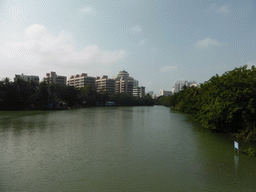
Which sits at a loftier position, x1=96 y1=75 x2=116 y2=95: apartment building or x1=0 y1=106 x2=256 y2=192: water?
x1=96 y1=75 x2=116 y2=95: apartment building

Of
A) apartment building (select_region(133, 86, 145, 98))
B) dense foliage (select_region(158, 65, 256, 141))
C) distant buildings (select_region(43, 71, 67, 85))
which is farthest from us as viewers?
apartment building (select_region(133, 86, 145, 98))

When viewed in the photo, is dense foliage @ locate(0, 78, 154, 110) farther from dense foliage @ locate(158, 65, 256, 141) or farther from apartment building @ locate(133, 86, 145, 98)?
apartment building @ locate(133, 86, 145, 98)

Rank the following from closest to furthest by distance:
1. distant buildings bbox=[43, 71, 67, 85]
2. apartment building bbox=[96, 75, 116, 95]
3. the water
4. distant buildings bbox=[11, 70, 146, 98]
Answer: the water < distant buildings bbox=[43, 71, 67, 85] < distant buildings bbox=[11, 70, 146, 98] < apartment building bbox=[96, 75, 116, 95]

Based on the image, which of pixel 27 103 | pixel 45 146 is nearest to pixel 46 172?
pixel 45 146

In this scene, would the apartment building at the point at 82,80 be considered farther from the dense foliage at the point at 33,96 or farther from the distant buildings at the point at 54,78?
the dense foliage at the point at 33,96

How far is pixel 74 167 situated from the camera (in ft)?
28.0

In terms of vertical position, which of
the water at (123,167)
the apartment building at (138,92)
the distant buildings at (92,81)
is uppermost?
the distant buildings at (92,81)

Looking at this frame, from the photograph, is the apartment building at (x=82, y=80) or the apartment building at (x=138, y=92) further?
the apartment building at (x=138, y=92)

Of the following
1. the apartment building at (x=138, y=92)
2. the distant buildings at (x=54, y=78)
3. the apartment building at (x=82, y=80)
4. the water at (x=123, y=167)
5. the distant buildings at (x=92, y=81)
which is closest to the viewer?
the water at (x=123, y=167)

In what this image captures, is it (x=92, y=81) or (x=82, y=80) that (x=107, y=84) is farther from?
(x=82, y=80)

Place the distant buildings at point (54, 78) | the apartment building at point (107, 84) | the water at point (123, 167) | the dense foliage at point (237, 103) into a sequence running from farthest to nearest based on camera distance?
1. the apartment building at point (107, 84)
2. the distant buildings at point (54, 78)
3. the dense foliage at point (237, 103)
4. the water at point (123, 167)

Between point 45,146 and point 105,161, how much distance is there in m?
5.14

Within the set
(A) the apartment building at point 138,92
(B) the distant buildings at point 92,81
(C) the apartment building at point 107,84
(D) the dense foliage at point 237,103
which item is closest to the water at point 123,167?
(D) the dense foliage at point 237,103

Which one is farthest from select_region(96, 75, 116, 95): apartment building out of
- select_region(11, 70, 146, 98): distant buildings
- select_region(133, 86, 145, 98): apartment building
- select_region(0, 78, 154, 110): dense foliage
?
select_region(0, 78, 154, 110): dense foliage
